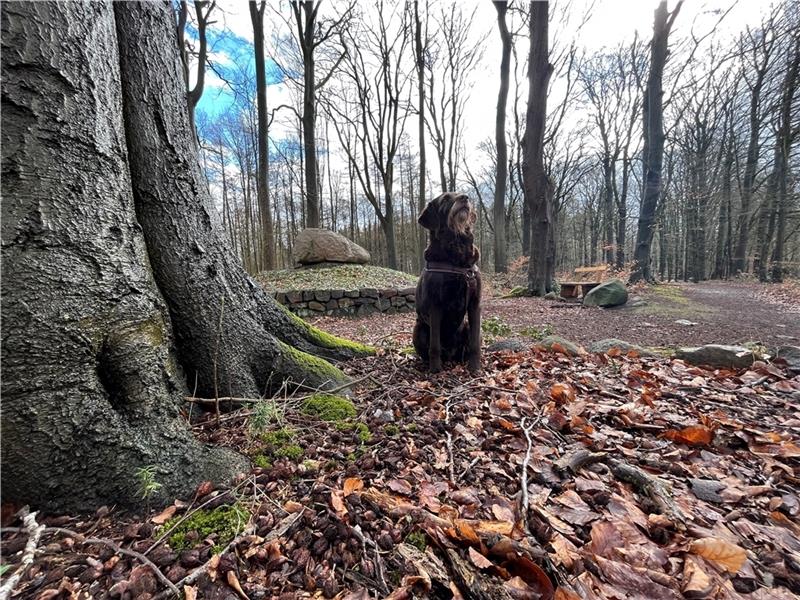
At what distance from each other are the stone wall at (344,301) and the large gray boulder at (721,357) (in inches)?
262

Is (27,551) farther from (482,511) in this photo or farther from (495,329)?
(495,329)

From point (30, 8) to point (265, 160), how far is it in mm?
12149

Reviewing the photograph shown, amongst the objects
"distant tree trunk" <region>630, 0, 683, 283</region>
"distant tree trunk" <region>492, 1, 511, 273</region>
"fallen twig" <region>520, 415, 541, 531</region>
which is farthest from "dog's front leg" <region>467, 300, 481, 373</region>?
"distant tree trunk" <region>492, 1, 511, 273</region>

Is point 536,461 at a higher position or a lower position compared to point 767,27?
lower

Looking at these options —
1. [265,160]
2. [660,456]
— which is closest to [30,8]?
[660,456]

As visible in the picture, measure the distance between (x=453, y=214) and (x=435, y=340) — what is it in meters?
1.12

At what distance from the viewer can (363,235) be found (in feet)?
97.3

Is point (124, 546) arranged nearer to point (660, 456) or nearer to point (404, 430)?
point (404, 430)

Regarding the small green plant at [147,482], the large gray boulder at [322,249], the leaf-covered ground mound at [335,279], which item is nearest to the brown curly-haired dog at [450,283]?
the small green plant at [147,482]

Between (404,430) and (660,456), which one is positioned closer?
(660,456)

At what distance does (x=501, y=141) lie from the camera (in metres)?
14.5

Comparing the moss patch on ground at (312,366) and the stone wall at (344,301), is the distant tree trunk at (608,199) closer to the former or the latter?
the stone wall at (344,301)

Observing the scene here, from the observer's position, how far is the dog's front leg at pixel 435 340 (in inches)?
121

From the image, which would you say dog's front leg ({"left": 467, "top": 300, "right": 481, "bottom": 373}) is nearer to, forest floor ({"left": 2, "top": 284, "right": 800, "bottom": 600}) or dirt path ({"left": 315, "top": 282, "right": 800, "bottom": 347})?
forest floor ({"left": 2, "top": 284, "right": 800, "bottom": 600})
